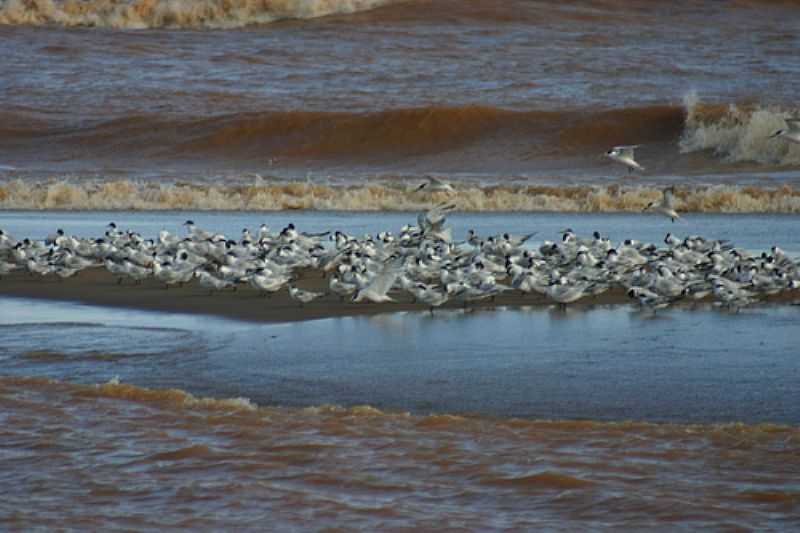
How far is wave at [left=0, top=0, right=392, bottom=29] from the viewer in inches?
2643

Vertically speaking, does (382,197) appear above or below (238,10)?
below

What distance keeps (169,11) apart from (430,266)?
5396 centimetres

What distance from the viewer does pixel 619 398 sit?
1046cm

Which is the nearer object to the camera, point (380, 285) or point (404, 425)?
point (404, 425)

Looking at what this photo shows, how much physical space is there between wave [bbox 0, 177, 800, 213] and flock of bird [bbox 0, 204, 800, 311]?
9.32 m

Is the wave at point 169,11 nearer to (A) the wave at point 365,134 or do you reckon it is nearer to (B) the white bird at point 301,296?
(A) the wave at point 365,134

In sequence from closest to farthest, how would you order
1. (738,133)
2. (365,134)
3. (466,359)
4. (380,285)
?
(466,359) → (380,285) → (738,133) → (365,134)

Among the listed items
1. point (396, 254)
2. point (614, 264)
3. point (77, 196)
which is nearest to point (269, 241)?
point (396, 254)

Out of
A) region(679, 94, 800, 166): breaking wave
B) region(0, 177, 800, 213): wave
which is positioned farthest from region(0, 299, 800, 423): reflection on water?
region(679, 94, 800, 166): breaking wave

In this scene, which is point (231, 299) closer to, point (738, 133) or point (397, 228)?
point (397, 228)

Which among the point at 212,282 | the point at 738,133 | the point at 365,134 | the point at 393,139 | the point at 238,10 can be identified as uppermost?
the point at 238,10

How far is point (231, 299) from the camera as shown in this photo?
15.6 meters

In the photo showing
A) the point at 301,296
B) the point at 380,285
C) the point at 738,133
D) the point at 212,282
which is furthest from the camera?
the point at 738,133

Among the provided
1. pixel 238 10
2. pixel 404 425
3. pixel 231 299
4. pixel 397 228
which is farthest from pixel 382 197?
pixel 238 10
